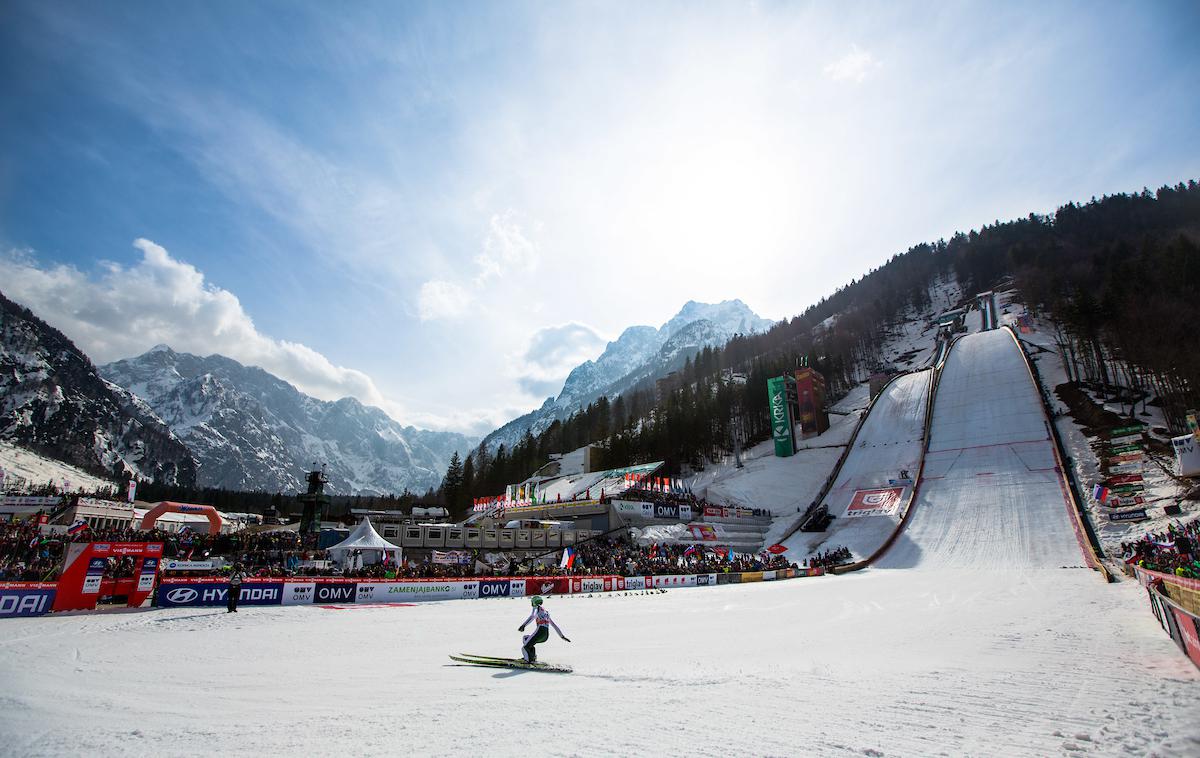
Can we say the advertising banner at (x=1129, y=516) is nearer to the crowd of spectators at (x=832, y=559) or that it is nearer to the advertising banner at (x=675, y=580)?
the crowd of spectators at (x=832, y=559)

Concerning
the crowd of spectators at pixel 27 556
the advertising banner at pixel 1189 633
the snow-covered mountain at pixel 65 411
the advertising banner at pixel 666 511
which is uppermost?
the snow-covered mountain at pixel 65 411

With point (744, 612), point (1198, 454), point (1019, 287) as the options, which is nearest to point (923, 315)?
point (1019, 287)

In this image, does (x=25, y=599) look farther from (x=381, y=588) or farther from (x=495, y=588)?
(x=495, y=588)

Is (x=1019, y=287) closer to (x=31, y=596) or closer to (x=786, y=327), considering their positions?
(x=786, y=327)

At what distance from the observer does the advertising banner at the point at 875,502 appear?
43.5 metres

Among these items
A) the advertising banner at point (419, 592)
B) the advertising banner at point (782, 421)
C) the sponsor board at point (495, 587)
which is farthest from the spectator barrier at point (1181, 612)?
the advertising banner at point (782, 421)

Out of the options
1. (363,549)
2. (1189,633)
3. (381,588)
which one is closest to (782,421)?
(363,549)

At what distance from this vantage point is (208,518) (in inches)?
2650

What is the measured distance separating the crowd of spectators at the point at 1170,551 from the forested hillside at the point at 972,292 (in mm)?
20981

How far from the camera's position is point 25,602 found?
1711cm

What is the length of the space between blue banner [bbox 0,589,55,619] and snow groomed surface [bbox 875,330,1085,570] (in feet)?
128

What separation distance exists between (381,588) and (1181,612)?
24190 mm

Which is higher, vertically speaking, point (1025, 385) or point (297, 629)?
Answer: point (1025, 385)

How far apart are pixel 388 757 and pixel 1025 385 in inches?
2813
